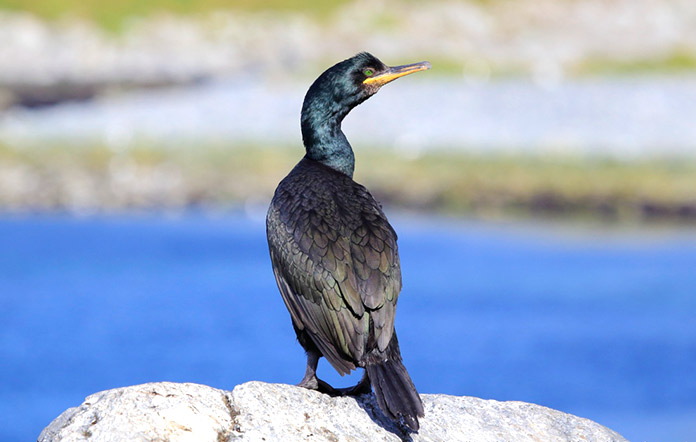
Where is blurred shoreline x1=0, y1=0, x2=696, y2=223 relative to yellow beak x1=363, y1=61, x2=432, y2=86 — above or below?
above

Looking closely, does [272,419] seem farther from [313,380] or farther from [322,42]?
[322,42]

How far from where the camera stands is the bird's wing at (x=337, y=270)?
521 centimetres

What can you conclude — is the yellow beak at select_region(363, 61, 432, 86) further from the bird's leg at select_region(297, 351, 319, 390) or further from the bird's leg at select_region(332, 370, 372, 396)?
the bird's leg at select_region(332, 370, 372, 396)

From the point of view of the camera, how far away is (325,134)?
6.34 metres

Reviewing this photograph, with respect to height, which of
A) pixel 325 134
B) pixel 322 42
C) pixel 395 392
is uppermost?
pixel 322 42

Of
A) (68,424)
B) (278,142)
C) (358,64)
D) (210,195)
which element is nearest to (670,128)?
(278,142)

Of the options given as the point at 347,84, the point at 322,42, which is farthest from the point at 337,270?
the point at 322,42

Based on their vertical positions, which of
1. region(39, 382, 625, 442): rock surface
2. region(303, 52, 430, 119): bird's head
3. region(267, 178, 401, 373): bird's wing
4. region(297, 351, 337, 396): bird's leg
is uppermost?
region(303, 52, 430, 119): bird's head

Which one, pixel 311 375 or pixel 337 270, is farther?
pixel 311 375

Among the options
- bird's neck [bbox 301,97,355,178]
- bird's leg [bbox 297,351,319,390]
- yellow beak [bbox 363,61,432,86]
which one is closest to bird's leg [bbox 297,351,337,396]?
bird's leg [bbox 297,351,319,390]

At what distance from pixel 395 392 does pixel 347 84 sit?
223cm

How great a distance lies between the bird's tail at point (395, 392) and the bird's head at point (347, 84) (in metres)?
1.92

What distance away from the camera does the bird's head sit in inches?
249

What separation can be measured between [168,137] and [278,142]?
146 inches
